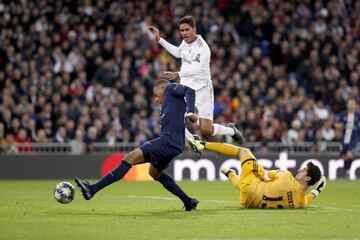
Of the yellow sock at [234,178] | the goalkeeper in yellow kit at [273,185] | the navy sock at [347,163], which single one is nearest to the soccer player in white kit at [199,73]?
the yellow sock at [234,178]

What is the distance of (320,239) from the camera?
9.41 metres

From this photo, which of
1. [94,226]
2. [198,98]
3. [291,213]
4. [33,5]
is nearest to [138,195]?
[198,98]

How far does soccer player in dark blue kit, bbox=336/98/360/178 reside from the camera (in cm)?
2302

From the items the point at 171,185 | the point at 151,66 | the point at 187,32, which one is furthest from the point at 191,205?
the point at 151,66

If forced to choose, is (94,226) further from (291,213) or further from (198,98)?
(198,98)

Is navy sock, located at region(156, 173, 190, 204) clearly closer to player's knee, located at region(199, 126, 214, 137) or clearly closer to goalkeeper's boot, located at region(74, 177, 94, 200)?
goalkeeper's boot, located at region(74, 177, 94, 200)

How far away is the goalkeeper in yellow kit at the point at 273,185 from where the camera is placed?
12555mm

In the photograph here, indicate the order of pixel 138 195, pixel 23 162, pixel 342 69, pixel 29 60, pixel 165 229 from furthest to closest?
pixel 342 69, pixel 29 60, pixel 23 162, pixel 138 195, pixel 165 229

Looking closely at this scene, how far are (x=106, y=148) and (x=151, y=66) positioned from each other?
11.5 ft

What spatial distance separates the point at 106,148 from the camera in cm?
2445

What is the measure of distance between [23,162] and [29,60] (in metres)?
3.42

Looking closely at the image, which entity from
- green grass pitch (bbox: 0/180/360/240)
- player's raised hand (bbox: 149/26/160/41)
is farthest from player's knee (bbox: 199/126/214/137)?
player's raised hand (bbox: 149/26/160/41)

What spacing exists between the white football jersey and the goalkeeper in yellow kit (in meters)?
2.66

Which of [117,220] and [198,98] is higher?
[198,98]
